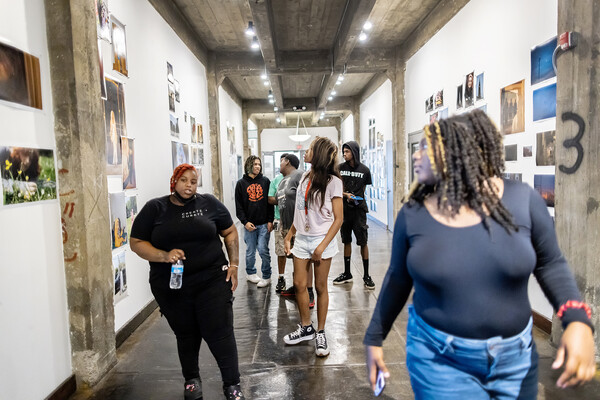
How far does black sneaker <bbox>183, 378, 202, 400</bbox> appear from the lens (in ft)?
8.24

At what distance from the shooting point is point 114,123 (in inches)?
134

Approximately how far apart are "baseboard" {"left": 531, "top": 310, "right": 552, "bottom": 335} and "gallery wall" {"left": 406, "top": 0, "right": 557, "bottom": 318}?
4cm

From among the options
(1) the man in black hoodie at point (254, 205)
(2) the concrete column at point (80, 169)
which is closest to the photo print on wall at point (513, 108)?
(1) the man in black hoodie at point (254, 205)

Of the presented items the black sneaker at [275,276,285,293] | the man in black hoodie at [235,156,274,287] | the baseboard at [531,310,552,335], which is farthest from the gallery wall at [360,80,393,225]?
the baseboard at [531,310,552,335]

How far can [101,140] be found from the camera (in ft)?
9.46

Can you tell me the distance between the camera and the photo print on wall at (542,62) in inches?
130

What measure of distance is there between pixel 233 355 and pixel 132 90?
109 inches

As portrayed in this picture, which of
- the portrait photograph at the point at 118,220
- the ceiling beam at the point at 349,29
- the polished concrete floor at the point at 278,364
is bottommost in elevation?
the polished concrete floor at the point at 278,364

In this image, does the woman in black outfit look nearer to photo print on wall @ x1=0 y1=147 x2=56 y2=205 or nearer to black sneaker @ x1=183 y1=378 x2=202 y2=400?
black sneaker @ x1=183 y1=378 x2=202 y2=400

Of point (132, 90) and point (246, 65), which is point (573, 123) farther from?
point (246, 65)

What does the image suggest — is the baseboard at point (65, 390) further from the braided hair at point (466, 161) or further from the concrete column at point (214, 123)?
the concrete column at point (214, 123)

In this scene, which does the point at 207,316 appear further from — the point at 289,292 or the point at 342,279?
the point at 342,279

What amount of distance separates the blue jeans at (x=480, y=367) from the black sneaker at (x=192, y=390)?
1776 mm

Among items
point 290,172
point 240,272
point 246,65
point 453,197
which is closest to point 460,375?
point 453,197
